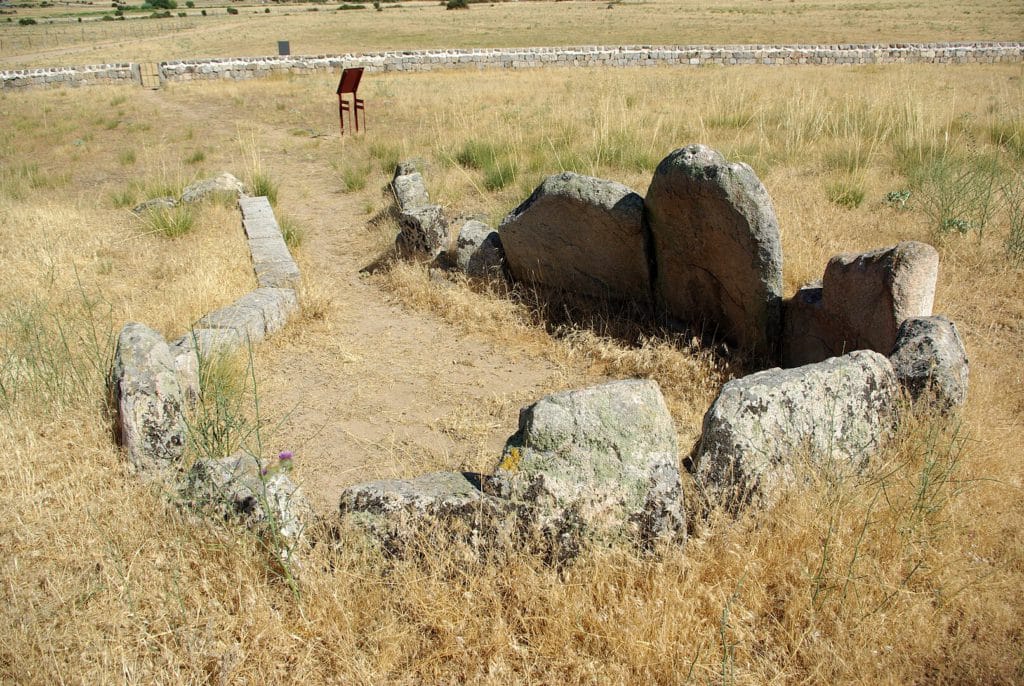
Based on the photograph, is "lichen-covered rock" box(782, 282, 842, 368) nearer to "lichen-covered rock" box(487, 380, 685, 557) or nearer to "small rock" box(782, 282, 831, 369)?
"small rock" box(782, 282, 831, 369)

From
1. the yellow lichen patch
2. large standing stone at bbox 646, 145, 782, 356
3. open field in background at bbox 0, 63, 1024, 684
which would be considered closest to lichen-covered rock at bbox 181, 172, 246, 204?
open field in background at bbox 0, 63, 1024, 684

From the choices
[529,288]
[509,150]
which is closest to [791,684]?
[529,288]

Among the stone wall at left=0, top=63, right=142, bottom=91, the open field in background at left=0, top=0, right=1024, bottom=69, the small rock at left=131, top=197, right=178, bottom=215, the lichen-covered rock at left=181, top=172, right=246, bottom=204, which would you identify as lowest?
the small rock at left=131, top=197, right=178, bottom=215

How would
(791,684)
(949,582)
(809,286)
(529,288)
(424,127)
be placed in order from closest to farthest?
1. (791,684)
2. (949,582)
3. (809,286)
4. (529,288)
5. (424,127)

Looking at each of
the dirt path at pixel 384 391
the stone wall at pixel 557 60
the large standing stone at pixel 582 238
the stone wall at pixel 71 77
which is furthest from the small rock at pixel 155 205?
the stone wall at pixel 71 77

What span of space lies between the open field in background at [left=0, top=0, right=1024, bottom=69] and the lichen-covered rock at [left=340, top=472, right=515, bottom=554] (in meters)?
29.3

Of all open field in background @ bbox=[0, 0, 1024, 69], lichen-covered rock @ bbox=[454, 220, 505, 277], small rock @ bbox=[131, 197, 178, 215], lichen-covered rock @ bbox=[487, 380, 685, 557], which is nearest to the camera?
lichen-covered rock @ bbox=[487, 380, 685, 557]

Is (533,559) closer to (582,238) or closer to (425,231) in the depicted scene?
(582,238)

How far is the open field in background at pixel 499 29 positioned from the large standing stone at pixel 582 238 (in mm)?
26554

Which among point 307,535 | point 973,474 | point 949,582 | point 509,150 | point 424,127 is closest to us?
point 949,582

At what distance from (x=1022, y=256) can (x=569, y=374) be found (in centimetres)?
390

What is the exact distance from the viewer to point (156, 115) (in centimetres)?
1591

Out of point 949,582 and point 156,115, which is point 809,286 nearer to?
point 949,582

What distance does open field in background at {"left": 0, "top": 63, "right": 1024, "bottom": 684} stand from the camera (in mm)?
2617
